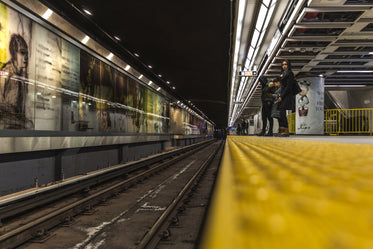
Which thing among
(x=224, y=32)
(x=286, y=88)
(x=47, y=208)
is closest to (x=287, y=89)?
(x=286, y=88)

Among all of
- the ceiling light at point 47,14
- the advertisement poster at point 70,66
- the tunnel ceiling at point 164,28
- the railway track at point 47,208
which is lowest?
the railway track at point 47,208

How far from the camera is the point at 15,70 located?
5.43 m

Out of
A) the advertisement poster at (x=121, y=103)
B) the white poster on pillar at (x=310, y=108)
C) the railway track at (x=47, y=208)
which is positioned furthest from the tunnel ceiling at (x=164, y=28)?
the white poster on pillar at (x=310, y=108)

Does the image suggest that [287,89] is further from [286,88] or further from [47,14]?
[47,14]

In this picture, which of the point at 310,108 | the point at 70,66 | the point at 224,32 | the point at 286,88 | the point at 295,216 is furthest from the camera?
the point at 310,108

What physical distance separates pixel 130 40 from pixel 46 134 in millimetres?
5141

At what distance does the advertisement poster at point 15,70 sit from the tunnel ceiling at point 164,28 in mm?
1007

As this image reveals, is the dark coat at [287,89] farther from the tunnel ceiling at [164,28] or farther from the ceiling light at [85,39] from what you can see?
the ceiling light at [85,39]

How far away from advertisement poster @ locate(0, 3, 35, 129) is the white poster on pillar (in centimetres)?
1384

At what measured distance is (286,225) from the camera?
11.9 inches

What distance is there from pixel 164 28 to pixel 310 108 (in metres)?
10.2

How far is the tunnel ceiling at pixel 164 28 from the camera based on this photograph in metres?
7.36

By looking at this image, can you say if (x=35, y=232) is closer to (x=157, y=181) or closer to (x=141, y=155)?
(x=157, y=181)

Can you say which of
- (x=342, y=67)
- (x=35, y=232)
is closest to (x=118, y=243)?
(x=35, y=232)
